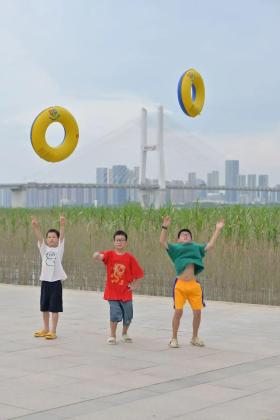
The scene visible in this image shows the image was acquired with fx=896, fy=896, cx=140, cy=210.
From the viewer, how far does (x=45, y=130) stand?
1181cm

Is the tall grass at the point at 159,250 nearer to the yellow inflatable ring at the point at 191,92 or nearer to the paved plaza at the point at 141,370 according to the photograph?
the paved plaza at the point at 141,370

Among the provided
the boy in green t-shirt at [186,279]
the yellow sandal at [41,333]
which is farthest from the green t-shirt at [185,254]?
the yellow sandal at [41,333]

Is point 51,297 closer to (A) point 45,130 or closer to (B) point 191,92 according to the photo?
(A) point 45,130

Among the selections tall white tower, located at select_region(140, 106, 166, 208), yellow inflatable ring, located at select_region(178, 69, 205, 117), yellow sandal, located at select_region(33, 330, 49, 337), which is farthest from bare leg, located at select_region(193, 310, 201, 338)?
tall white tower, located at select_region(140, 106, 166, 208)

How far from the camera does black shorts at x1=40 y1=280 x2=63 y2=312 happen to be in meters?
8.80

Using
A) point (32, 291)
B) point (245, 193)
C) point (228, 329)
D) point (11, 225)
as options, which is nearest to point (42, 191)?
point (245, 193)

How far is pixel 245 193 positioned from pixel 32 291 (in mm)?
42134

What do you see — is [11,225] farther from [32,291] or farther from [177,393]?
[177,393]

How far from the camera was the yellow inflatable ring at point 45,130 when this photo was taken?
1167 centimetres

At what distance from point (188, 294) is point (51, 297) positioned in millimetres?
1402

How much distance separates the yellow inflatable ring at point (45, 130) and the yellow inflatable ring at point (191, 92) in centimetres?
172

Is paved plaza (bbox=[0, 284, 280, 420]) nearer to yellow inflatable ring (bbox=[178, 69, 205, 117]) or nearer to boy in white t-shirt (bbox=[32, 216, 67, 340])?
boy in white t-shirt (bbox=[32, 216, 67, 340])

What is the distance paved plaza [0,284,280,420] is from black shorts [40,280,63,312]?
32 cm

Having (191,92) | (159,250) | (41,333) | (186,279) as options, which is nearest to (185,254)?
(186,279)
